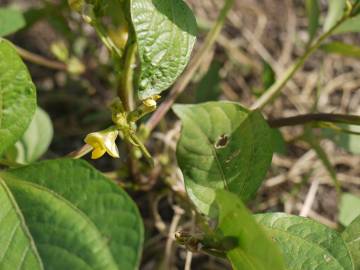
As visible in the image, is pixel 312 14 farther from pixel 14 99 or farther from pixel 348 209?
pixel 14 99

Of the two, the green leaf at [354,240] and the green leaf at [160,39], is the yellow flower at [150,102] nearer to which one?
the green leaf at [160,39]

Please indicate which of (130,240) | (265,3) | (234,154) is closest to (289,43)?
(265,3)

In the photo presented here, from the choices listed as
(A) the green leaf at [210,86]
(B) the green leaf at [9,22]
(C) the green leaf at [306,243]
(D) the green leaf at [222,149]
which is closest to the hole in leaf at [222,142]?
(D) the green leaf at [222,149]

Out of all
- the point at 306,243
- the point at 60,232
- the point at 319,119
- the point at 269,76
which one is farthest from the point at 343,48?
the point at 60,232

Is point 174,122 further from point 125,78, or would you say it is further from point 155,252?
point 125,78

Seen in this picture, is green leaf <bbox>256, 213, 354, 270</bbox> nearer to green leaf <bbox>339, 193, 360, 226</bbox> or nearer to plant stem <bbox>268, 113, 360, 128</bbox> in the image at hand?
plant stem <bbox>268, 113, 360, 128</bbox>

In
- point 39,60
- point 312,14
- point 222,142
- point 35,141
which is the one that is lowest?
point 35,141
